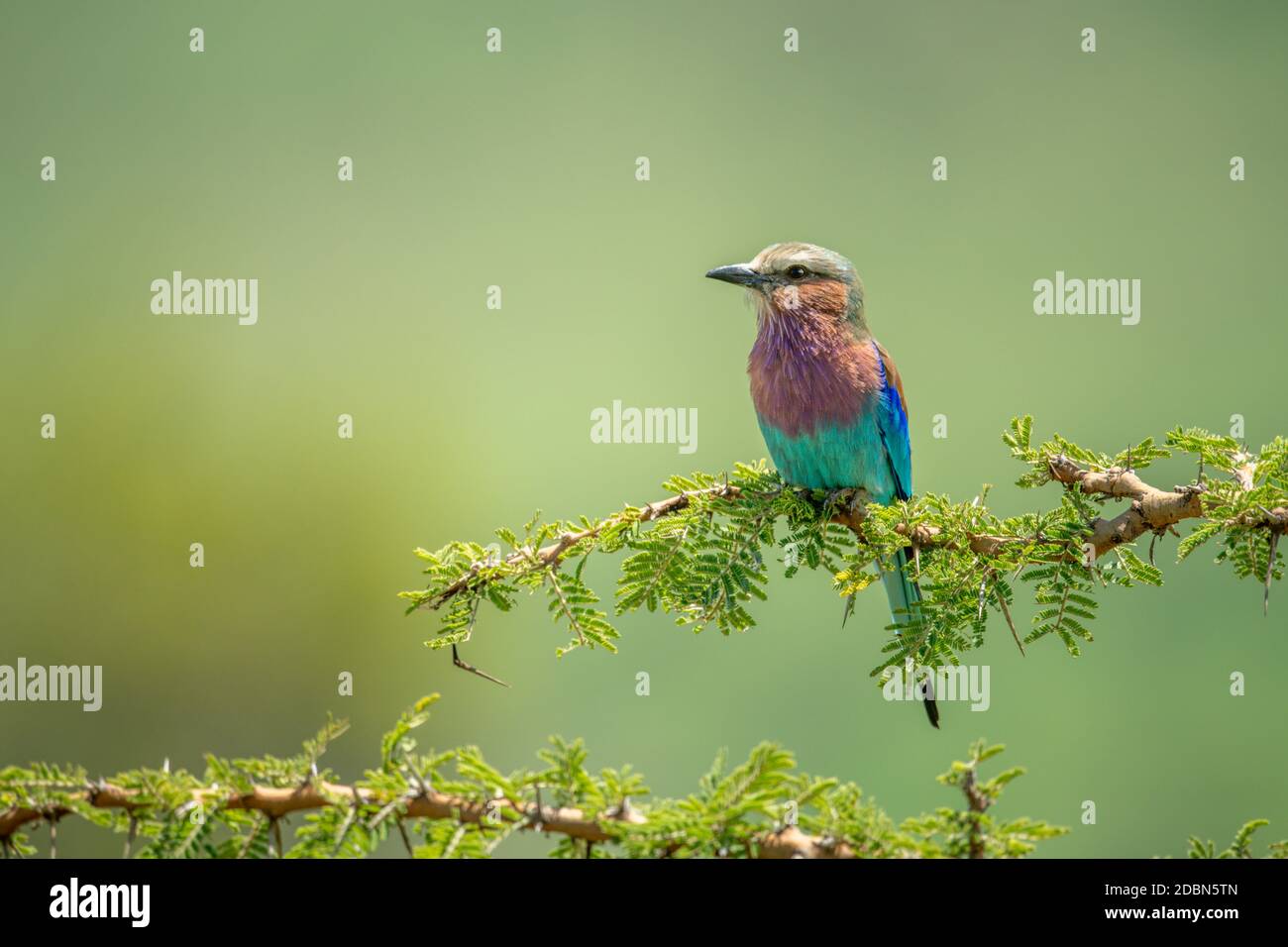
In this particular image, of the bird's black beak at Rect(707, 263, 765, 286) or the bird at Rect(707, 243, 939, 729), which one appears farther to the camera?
the bird's black beak at Rect(707, 263, 765, 286)

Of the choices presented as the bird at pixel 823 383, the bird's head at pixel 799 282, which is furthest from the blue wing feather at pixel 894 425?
the bird's head at pixel 799 282

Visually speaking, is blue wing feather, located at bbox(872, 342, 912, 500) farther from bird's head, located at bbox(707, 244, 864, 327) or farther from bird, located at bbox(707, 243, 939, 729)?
bird's head, located at bbox(707, 244, 864, 327)

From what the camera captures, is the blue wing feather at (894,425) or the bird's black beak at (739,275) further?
the bird's black beak at (739,275)

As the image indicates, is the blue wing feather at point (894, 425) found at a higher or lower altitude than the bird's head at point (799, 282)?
lower

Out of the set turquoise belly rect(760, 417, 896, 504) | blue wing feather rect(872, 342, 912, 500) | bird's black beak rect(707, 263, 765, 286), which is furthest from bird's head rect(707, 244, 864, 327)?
turquoise belly rect(760, 417, 896, 504)

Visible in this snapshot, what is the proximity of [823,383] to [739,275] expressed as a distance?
46 cm

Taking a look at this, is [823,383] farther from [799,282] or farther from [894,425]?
[799,282]

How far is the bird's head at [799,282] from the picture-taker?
351 cm

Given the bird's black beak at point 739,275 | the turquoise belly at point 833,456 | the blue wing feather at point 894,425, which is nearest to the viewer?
the turquoise belly at point 833,456

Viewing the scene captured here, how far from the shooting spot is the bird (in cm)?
326

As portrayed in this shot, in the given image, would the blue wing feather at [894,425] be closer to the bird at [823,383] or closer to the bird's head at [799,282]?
the bird at [823,383]
